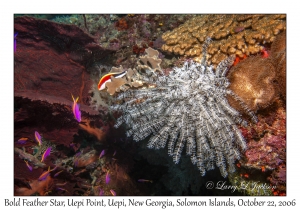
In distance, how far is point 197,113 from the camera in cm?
344

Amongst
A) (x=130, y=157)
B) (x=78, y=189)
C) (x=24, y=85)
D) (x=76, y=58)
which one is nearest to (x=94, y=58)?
(x=76, y=58)

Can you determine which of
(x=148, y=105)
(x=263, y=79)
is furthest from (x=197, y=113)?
(x=263, y=79)

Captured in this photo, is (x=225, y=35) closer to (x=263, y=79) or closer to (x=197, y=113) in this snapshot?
(x=263, y=79)

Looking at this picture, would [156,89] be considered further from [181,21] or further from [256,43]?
[181,21]

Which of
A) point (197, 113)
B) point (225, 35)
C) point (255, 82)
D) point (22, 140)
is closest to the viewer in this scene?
point (255, 82)

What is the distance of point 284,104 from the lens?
3439 millimetres

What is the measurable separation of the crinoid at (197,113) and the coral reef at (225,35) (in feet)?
1.09

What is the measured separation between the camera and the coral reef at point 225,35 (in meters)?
3.59

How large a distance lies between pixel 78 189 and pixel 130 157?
1.59 meters

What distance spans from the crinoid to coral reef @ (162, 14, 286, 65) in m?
0.33

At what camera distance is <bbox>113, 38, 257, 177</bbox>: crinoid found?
3426mm

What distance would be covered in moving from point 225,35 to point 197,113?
179 cm

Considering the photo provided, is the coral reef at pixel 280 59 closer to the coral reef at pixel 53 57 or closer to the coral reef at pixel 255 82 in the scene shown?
the coral reef at pixel 255 82
